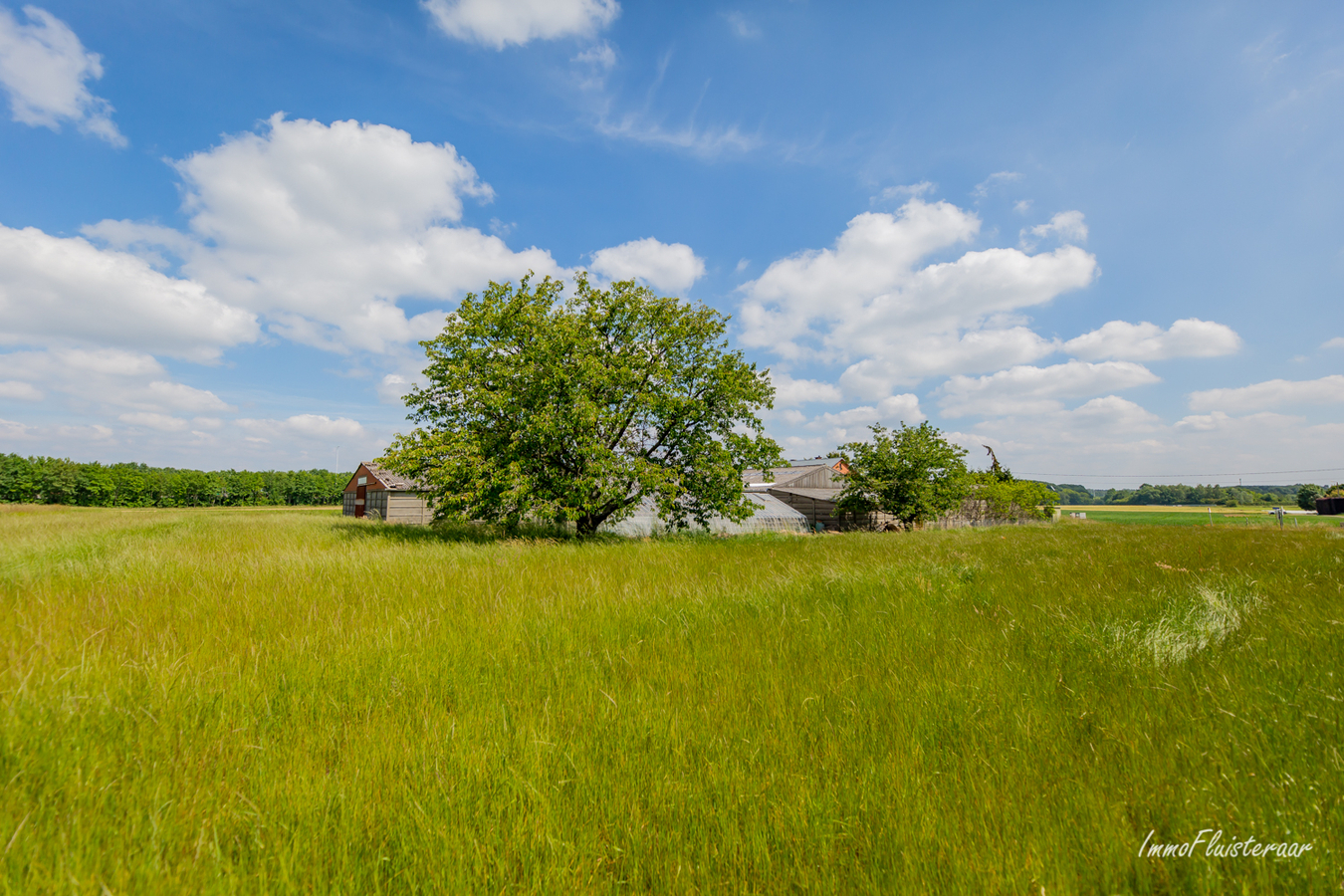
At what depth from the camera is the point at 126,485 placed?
90.2 m

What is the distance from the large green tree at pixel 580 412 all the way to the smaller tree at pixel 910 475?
2012cm

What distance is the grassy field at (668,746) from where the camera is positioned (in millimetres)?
1673

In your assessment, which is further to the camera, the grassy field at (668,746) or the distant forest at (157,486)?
the distant forest at (157,486)

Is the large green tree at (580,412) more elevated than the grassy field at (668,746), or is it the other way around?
the large green tree at (580,412)

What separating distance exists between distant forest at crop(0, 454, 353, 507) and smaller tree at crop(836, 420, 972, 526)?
123938 millimetres

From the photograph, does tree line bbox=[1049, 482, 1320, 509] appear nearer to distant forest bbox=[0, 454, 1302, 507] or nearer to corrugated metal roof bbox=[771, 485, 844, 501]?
distant forest bbox=[0, 454, 1302, 507]

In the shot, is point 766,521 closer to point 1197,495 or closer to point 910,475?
point 910,475

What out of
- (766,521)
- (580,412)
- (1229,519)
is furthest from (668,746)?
(1229,519)

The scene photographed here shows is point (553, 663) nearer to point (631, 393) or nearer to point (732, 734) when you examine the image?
point (732, 734)

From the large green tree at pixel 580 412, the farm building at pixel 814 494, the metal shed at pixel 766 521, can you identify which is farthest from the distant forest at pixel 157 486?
the large green tree at pixel 580 412

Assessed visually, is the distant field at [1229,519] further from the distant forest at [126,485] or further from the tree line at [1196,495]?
the distant forest at [126,485]

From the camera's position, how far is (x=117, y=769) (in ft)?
7.09

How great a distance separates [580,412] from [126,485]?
409 feet

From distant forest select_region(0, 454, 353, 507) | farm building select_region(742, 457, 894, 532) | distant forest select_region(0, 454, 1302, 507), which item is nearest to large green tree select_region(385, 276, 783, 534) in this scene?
farm building select_region(742, 457, 894, 532)
